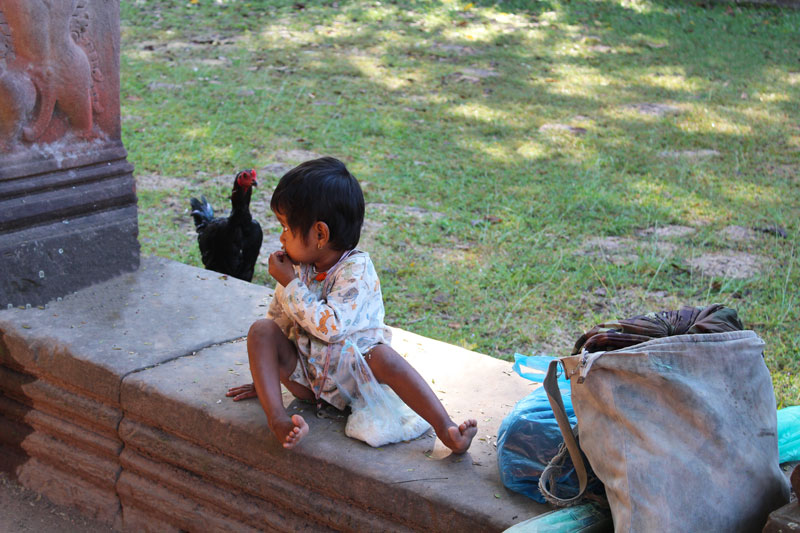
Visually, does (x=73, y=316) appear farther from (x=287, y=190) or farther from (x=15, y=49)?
(x=287, y=190)

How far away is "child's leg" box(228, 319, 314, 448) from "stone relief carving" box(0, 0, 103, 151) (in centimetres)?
123

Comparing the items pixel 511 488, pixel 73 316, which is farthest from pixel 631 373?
pixel 73 316

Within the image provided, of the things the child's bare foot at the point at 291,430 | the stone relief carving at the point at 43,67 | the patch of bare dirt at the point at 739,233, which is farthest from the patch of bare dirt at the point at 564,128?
the child's bare foot at the point at 291,430

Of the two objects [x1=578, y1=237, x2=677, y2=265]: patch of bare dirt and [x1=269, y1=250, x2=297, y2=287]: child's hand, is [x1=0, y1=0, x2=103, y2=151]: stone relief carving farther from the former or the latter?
[x1=578, y1=237, x2=677, y2=265]: patch of bare dirt

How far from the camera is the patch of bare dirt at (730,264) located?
4.13 m

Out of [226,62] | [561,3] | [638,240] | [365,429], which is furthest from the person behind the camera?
[561,3]

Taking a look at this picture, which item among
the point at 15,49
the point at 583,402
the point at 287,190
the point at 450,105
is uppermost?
the point at 15,49

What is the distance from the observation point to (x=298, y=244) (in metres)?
2.26

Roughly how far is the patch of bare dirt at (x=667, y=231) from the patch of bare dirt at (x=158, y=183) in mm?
2858

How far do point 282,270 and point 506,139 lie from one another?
14.3ft

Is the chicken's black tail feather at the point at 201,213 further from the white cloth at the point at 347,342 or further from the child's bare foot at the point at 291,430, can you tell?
the child's bare foot at the point at 291,430

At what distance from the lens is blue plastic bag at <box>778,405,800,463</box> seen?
201 centimetres

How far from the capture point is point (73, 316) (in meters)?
2.90

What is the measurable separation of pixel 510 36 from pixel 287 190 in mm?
7679
